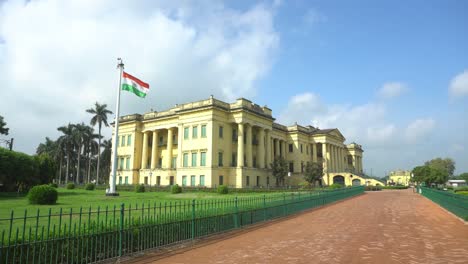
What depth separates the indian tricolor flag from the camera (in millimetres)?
32031

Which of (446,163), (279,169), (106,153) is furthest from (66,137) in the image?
(446,163)

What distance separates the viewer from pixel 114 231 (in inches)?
332

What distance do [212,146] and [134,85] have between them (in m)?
17.8

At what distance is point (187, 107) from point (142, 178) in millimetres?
16405

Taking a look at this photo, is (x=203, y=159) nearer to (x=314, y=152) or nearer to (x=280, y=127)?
(x=280, y=127)

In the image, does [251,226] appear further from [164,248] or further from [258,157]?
[258,157]

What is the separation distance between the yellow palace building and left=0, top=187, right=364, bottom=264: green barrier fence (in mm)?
33316

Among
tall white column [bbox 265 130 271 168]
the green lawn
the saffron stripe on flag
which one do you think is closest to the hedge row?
the green lawn

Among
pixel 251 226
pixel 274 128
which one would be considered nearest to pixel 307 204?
pixel 251 226

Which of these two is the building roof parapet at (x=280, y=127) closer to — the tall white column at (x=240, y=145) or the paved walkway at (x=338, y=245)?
the tall white column at (x=240, y=145)

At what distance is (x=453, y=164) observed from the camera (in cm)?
11588

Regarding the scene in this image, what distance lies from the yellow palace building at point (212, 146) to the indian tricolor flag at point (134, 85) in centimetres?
1536

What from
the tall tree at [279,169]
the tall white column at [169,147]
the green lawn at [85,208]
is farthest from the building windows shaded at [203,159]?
the green lawn at [85,208]

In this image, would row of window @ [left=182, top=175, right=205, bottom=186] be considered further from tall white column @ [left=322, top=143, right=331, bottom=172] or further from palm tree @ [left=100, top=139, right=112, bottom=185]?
palm tree @ [left=100, top=139, right=112, bottom=185]
